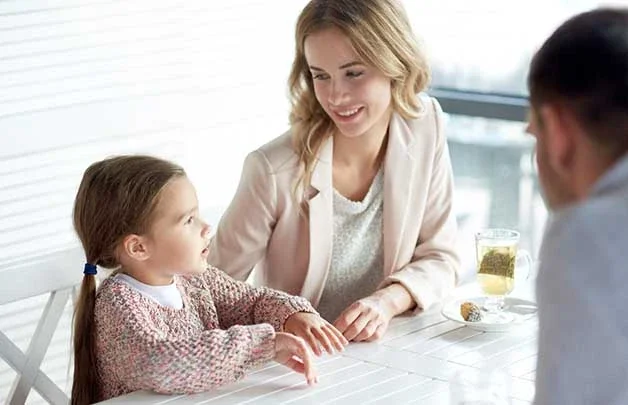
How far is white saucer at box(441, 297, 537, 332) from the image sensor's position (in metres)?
2.59

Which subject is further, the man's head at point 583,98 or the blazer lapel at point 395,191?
the blazer lapel at point 395,191

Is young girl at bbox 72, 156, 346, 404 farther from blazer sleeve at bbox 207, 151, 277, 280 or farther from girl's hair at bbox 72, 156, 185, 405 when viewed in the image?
blazer sleeve at bbox 207, 151, 277, 280

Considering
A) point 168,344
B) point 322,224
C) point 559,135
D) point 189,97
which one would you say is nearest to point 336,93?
point 322,224

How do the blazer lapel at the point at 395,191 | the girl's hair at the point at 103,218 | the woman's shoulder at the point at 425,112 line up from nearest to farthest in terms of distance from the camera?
the girl's hair at the point at 103,218
the blazer lapel at the point at 395,191
the woman's shoulder at the point at 425,112

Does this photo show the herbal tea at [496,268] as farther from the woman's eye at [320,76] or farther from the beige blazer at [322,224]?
the woman's eye at [320,76]

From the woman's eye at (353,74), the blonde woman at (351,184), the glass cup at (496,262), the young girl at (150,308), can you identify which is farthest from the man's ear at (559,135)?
the woman's eye at (353,74)

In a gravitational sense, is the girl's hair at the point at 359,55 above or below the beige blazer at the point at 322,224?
above

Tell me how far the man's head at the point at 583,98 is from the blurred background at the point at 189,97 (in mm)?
1753

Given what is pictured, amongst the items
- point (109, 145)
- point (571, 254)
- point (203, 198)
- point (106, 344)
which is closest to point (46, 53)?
point (109, 145)

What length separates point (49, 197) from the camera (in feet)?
11.5

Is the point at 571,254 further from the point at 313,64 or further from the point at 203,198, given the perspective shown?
the point at 203,198

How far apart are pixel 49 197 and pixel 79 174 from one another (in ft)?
0.39

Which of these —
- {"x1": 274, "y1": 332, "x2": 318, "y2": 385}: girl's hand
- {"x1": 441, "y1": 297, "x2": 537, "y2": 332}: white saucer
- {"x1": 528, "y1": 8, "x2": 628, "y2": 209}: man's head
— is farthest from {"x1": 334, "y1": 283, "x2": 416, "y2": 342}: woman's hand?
{"x1": 528, "y1": 8, "x2": 628, "y2": 209}: man's head

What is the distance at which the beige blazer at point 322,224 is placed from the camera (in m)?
2.83
